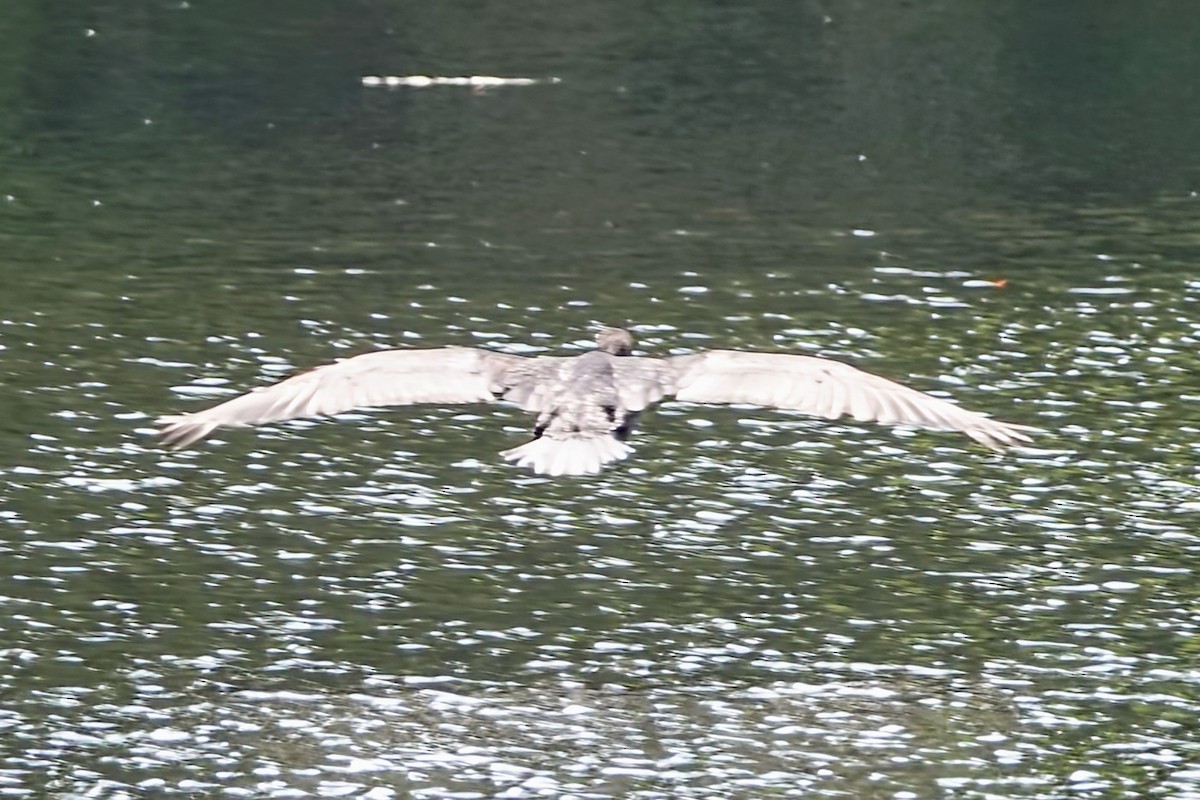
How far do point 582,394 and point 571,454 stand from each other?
67 centimetres

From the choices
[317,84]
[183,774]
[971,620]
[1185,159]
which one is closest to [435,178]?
[317,84]

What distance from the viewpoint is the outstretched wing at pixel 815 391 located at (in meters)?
13.0

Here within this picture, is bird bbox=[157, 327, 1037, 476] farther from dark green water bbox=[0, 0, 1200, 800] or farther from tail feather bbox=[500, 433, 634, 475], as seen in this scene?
dark green water bbox=[0, 0, 1200, 800]

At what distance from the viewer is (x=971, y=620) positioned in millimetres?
18125

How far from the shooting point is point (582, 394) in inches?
526

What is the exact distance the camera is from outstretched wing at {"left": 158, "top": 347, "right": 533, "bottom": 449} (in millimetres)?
13047

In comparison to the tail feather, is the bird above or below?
above

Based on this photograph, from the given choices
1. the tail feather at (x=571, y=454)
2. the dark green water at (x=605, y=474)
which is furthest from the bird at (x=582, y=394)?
the dark green water at (x=605, y=474)

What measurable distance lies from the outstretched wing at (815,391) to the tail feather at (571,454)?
0.71 meters

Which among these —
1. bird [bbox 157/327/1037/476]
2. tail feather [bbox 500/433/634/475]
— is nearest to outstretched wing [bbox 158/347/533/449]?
bird [bbox 157/327/1037/476]

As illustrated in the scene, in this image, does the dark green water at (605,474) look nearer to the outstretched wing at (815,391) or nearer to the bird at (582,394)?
the bird at (582,394)

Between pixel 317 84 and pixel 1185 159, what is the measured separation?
16504 millimetres

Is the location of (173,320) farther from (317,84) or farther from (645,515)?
(317,84)

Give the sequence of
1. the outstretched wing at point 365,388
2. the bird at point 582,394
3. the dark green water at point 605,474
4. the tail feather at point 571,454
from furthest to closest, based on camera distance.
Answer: the dark green water at point 605,474, the outstretched wing at point 365,388, the bird at point 582,394, the tail feather at point 571,454
